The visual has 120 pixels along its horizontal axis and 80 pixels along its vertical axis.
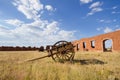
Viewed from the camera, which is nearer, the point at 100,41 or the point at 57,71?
the point at 57,71

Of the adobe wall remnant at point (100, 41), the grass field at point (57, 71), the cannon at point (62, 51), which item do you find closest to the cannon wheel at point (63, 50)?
the cannon at point (62, 51)

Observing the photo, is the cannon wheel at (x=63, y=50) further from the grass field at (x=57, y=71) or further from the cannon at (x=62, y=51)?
the grass field at (x=57, y=71)

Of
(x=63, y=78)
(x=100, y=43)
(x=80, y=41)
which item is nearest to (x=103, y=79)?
(x=63, y=78)

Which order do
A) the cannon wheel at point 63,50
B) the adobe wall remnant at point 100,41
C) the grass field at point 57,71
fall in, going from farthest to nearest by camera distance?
the adobe wall remnant at point 100,41, the cannon wheel at point 63,50, the grass field at point 57,71

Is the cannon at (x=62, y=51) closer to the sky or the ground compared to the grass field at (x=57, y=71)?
closer to the sky

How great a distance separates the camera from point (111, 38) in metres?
19.7

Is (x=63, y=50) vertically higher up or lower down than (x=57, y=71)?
higher up

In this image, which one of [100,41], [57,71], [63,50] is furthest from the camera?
[100,41]

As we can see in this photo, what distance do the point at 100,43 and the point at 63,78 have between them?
63.4 feet

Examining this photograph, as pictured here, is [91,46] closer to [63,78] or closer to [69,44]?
[69,44]

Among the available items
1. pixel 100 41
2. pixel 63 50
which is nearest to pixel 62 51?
pixel 63 50

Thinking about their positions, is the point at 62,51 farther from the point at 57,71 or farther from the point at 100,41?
the point at 100,41

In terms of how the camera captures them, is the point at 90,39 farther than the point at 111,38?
Yes

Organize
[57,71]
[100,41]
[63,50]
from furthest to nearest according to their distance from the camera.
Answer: [100,41]
[63,50]
[57,71]
